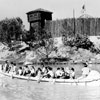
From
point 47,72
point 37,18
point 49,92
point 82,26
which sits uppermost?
point 37,18

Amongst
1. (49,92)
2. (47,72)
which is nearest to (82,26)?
(47,72)

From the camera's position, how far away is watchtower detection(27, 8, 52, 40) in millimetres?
57503

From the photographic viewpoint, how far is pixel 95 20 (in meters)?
55.4

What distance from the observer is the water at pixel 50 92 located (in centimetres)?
1819

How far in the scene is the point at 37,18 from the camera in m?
58.8

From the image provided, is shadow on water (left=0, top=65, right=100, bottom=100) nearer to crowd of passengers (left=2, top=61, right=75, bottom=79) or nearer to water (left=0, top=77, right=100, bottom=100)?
water (left=0, top=77, right=100, bottom=100)

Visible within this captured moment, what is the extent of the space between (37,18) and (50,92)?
39230mm

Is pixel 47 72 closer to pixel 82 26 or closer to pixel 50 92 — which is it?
pixel 50 92

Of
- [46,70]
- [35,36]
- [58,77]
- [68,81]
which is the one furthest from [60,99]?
[35,36]

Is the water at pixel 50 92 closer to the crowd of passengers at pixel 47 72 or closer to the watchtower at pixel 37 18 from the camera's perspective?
the crowd of passengers at pixel 47 72

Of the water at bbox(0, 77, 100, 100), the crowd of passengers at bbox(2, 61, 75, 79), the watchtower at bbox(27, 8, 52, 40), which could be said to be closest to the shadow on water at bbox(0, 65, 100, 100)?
the water at bbox(0, 77, 100, 100)

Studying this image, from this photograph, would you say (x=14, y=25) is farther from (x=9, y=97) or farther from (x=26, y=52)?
(x=9, y=97)

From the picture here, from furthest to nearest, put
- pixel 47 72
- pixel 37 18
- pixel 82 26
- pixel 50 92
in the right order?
pixel 37 18
pixel 82 26
pixel 47 72
pixel 50 92

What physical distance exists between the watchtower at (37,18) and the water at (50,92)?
33224 mm
